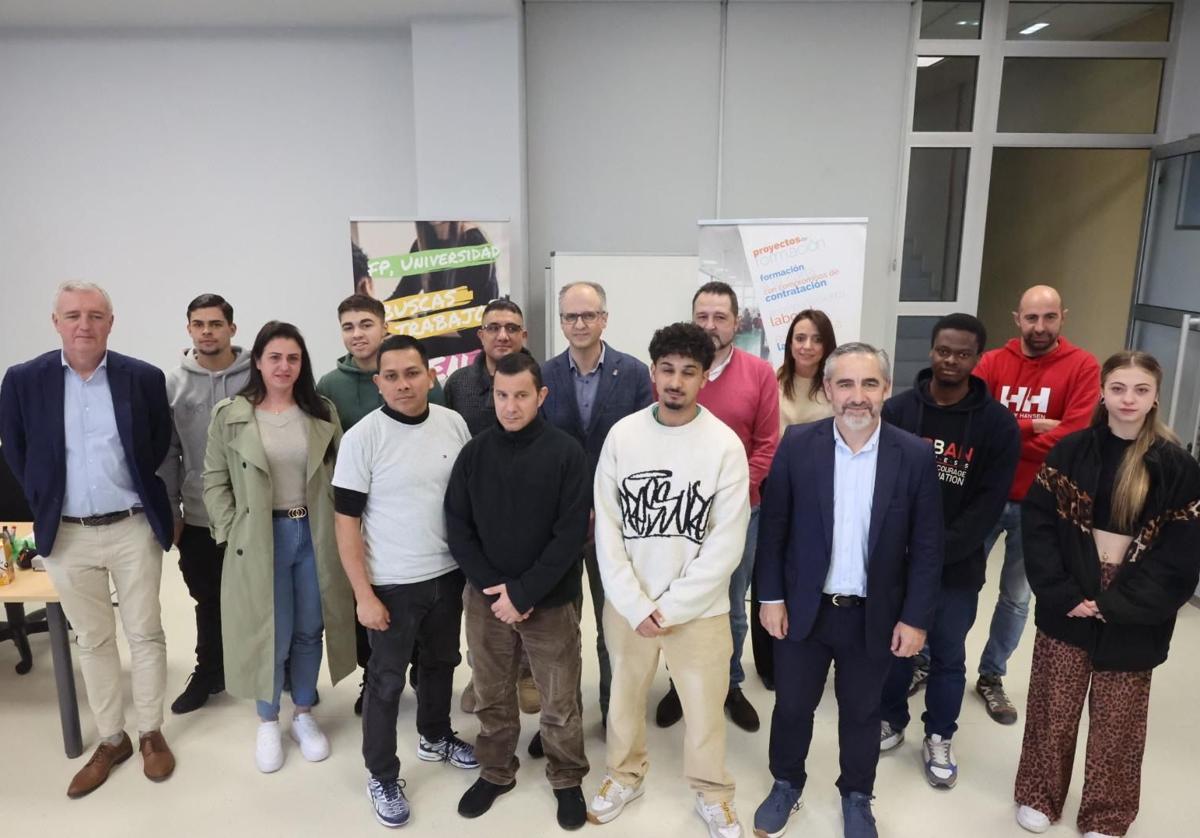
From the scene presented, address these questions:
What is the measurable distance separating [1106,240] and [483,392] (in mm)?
5510

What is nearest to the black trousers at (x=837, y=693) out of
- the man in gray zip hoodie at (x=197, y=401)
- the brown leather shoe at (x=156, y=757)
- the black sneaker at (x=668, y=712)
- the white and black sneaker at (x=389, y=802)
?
the black sneaker at (x=668, y=712)

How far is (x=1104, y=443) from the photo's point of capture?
213cm

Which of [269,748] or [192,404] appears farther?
[192,404]

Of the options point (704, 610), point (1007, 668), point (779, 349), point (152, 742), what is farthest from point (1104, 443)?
point (152, 742)

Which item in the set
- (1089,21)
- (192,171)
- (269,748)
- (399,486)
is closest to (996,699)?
(399,486)

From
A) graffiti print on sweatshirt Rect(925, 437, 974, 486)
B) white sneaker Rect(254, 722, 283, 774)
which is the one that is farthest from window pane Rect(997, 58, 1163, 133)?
white sneaker Rect(254, 722, 283, 774)

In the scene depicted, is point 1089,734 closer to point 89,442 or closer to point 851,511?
point 851,511

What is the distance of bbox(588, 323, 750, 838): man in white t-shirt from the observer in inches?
84.0

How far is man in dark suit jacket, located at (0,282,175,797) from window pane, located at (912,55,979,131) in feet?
16.3

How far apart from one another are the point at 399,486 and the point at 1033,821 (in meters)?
2.28

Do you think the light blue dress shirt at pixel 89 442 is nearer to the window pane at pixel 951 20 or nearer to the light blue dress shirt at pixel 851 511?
the light blue dress shirt at pixel 851 511

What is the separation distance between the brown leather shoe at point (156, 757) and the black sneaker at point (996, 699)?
125 inches

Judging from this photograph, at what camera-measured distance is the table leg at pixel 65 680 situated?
2.67m

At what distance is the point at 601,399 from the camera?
2615 millimetres
